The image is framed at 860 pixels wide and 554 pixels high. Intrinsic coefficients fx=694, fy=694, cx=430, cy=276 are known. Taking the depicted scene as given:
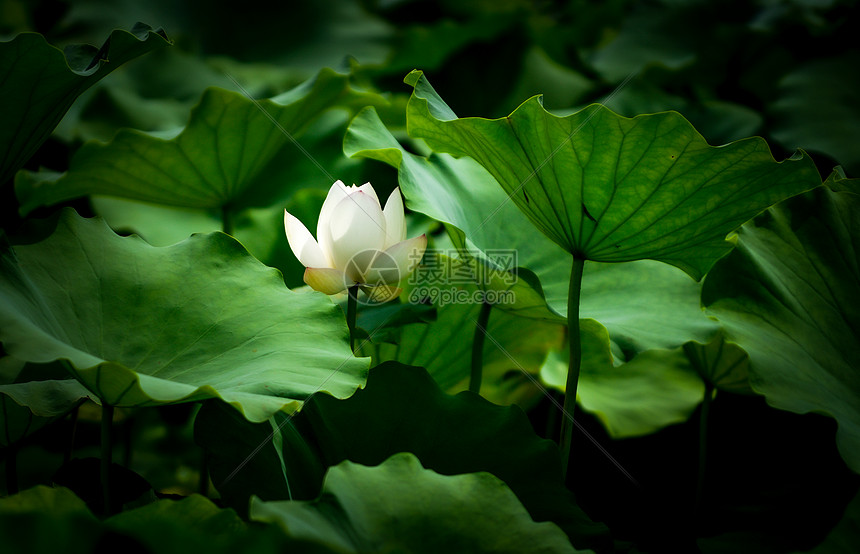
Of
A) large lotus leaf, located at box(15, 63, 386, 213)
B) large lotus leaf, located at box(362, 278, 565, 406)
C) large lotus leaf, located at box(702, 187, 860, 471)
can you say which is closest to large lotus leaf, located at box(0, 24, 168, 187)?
large lotus leaf, located at box(15, 63, 386, 213)

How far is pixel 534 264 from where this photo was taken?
3.25 feet

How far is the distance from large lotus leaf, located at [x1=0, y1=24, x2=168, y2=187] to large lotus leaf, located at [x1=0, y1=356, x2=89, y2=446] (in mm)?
243

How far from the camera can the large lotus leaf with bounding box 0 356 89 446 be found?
2.23ft

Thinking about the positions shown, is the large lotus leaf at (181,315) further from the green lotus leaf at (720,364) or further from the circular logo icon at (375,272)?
the green lotus leaf at (720,364)

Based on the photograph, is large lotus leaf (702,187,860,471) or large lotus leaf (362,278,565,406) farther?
large lotus leaf (362,278,565,406)

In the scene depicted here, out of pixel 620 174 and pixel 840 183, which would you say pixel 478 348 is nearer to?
pixel 620 174

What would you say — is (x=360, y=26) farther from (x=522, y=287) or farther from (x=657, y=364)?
(x=522, y=287)

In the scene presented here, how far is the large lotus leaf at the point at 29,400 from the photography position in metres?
0.68

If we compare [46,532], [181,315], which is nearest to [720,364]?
[181,315]

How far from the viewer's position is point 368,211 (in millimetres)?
760

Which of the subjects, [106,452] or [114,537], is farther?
[106,452]

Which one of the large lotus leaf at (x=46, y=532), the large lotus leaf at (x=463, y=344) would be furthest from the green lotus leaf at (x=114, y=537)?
the large lotus leaf at (x=463, y=344)

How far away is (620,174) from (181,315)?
496 mm

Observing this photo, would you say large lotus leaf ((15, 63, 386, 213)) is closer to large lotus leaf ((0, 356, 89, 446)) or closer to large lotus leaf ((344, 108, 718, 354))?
large lotus leaf ((344, 108, 718, 354))
